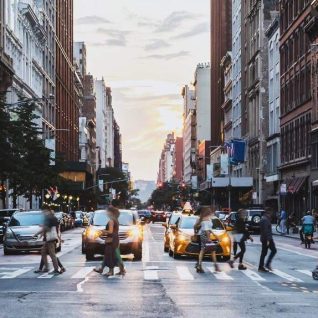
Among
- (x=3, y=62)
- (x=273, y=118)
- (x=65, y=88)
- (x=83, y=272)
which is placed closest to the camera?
(x=83, y=272)

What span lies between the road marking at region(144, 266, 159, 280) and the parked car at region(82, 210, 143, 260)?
12.0 ft

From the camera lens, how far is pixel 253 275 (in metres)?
23.3

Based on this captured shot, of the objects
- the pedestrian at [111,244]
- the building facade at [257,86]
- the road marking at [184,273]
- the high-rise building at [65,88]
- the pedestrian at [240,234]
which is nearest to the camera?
the road marking at [184,273]

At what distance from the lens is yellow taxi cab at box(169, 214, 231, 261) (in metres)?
29.3

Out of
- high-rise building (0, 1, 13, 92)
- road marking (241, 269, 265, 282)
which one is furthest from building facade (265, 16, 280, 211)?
road marking (241, 269, 265, 282)

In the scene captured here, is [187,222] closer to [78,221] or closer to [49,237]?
[49,237]

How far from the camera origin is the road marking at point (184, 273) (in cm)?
2224

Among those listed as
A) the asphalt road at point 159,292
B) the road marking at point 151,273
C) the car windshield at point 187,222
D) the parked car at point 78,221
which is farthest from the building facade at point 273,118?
the asphalt road at point 159,292

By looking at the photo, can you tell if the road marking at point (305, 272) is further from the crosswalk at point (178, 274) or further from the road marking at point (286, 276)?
the road marking at point (286, 276)

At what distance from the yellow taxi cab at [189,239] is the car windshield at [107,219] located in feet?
5.12

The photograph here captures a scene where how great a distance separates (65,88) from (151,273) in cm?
11727

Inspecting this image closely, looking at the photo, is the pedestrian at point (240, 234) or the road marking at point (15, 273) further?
the pedestrian at point (240, 234)

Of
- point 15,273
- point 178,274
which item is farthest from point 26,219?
point 178,274

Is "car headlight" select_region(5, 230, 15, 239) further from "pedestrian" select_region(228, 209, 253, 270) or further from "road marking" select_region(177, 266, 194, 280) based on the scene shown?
"pedestrian" select_region(228, 209, 253, 270)
